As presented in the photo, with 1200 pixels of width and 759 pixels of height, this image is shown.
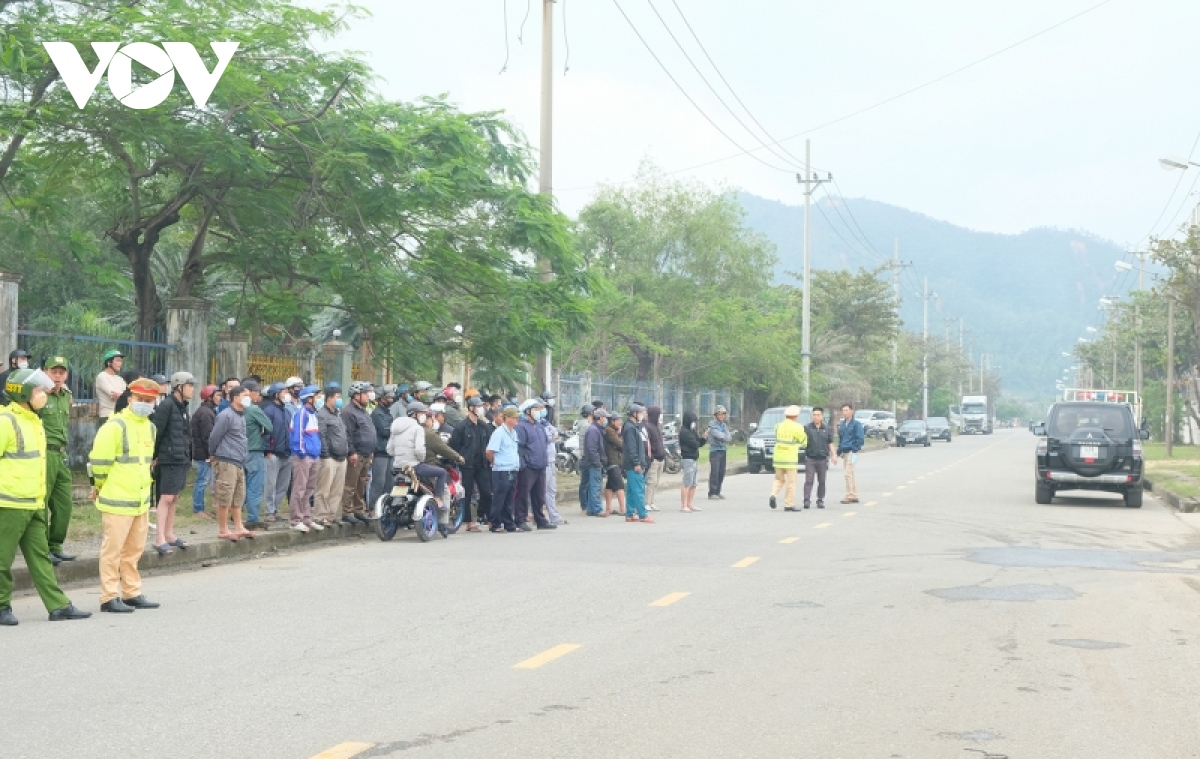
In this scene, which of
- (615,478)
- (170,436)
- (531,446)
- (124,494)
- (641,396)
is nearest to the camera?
(124,494)

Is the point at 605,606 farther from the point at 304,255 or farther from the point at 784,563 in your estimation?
the point at 304,255

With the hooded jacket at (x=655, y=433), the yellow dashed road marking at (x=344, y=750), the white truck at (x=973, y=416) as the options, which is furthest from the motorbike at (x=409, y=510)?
the white truck at (x=973, y=416)

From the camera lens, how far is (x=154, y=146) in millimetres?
22375

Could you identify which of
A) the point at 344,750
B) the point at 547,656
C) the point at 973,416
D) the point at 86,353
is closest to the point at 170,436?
the point at 547,656

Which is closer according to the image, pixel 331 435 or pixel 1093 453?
pixel 331 435

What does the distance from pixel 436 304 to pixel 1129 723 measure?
18824mm

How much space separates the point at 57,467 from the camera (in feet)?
40.5

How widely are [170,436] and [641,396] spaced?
39.0m

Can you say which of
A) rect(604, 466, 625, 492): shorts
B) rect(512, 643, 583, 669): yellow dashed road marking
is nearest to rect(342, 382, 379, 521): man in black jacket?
rect(604, 466, 625, 492): shorts

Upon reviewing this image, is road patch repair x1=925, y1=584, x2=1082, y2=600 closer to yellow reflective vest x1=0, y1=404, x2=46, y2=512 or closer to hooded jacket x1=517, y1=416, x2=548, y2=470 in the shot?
yellow reflective vest x1=0, y1=404, x2=46, y2=512

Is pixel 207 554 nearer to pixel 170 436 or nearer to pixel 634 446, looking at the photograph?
pixel 170 436

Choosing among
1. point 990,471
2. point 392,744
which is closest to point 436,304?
point 392,744

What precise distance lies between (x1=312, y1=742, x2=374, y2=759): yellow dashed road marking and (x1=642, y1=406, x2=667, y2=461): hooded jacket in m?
16.3

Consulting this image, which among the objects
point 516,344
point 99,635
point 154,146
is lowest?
point 99,635
